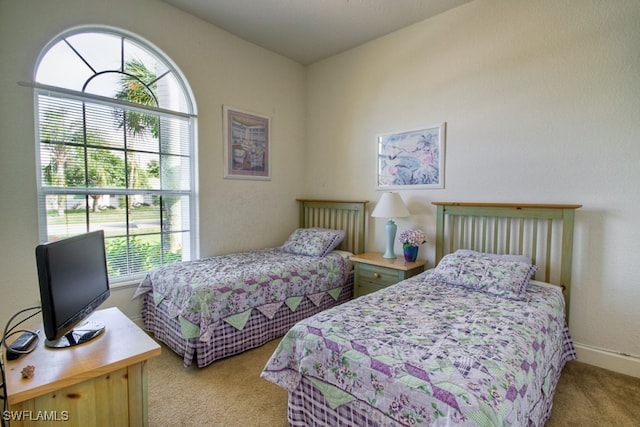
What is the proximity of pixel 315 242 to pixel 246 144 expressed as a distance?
4.27 ft

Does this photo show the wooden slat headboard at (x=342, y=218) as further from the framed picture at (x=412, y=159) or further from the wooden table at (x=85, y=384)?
the wooden table at (x=85, y=384)

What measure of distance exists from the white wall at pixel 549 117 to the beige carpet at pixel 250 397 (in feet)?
0.99

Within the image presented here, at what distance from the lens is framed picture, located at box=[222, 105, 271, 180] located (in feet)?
10.7

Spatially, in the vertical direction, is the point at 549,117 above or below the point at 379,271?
above

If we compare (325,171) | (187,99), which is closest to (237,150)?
(187,99)

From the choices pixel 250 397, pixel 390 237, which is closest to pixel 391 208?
pixel 390 237

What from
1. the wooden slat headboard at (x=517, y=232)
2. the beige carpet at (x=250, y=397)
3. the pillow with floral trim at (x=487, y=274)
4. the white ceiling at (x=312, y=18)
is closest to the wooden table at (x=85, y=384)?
the beige carpet at (x=250, y=397)

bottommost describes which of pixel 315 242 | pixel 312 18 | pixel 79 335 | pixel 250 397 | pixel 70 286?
pixel 250 397

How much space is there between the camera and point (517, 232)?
2477 mm

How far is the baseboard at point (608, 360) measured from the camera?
6.84ft

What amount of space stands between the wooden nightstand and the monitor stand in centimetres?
204

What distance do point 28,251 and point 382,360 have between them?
2.43 meters

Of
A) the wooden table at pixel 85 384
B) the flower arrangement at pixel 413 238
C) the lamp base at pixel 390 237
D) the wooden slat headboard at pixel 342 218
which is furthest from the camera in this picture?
the wooden slat headboard at pixel 342 218

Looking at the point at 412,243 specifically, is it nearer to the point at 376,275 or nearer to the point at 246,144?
the point at 376,275
